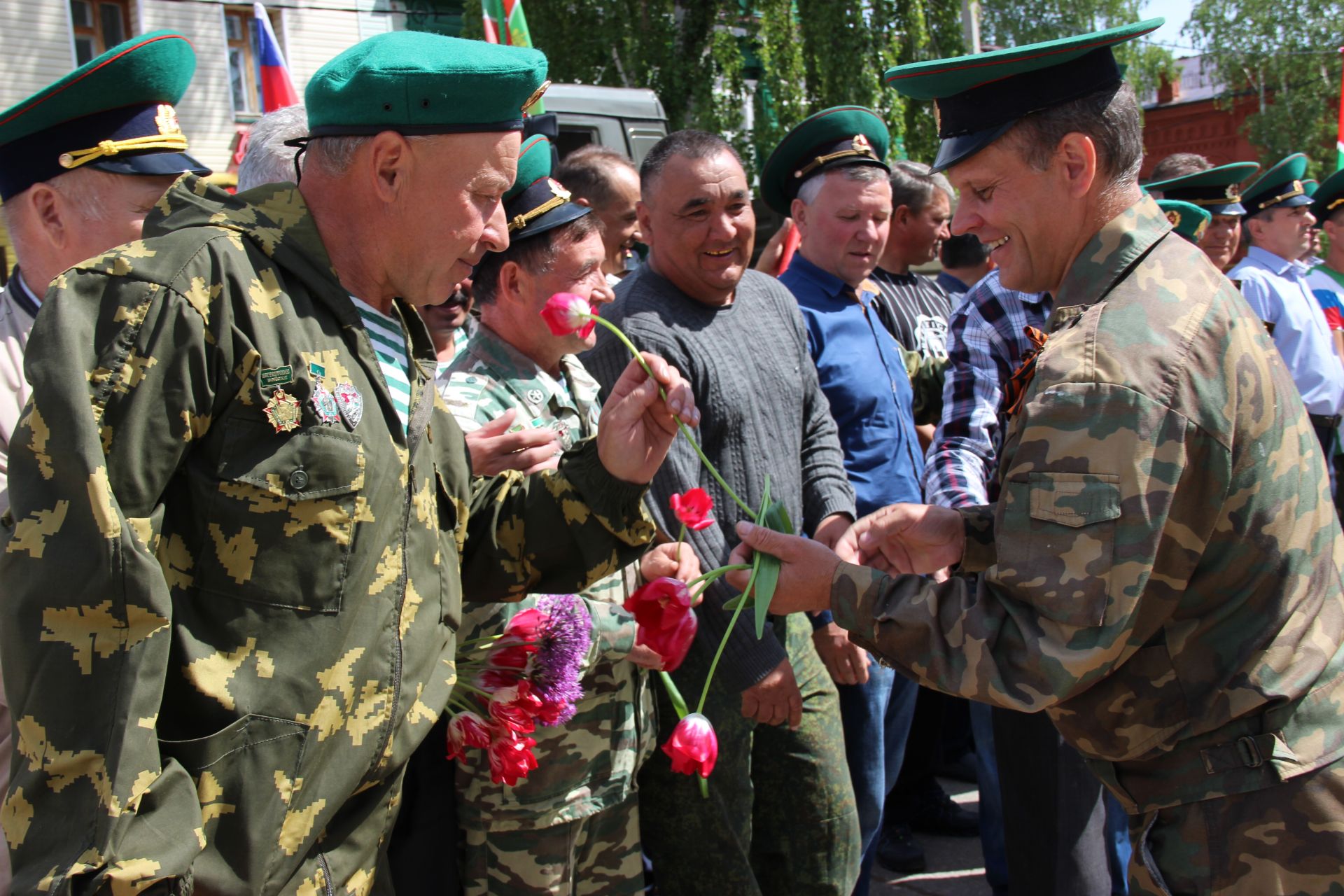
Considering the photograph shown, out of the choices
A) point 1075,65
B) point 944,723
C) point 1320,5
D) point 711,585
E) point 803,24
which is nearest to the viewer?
point 1075,65

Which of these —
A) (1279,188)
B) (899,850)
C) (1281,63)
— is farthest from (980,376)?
(1281,63)

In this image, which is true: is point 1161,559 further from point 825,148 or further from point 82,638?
point 825,148

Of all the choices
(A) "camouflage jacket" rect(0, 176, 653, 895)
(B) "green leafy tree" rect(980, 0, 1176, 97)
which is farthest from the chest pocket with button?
(B) "green leafy tree" rect(980, 0, 1176, 97)

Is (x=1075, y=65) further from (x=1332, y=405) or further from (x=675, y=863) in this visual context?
(x=1332, y=405)

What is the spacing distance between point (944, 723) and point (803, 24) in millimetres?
13028

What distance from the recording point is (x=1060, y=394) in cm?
193

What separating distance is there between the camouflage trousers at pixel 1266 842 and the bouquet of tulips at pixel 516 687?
1218mm

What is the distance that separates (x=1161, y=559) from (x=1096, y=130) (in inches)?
32.3

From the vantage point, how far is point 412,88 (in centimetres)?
181

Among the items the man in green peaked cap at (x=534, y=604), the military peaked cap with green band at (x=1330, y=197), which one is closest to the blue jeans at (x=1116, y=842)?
the man in green peaked cap at (x=534, y=604)

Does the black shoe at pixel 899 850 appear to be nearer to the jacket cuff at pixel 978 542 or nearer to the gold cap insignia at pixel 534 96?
the jacket cuff at pixel 978 542

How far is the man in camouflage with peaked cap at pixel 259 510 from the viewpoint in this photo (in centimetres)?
144

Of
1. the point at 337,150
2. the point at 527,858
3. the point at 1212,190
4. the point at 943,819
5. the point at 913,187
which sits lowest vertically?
the point at 943,819

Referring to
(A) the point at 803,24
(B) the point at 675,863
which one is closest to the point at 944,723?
(B) the point at 675,863
